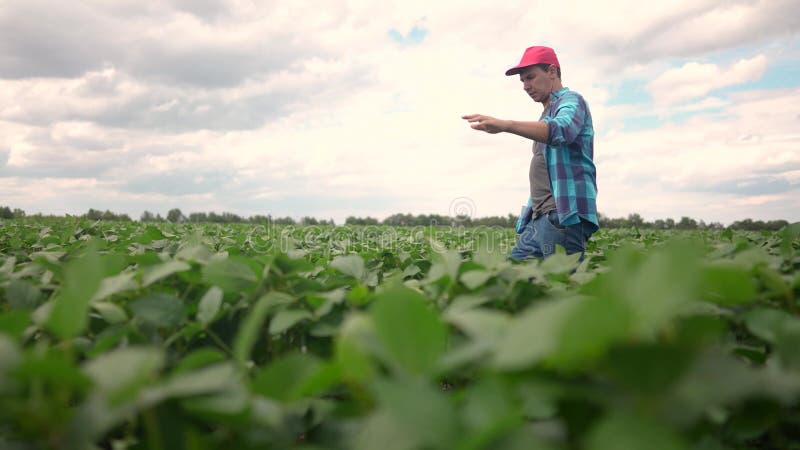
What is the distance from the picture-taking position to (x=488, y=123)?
352cm

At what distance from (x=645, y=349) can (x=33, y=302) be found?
53.2 inches

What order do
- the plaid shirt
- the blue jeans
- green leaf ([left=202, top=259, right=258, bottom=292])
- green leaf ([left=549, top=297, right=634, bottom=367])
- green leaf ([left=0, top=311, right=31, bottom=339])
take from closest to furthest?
green leaf ([left=549, top=297, right=634, bottom=367]), green leaf ([left=0, top=311, right=31, bottom=339]), green leaf ([left=202, top=259, right=258, bottom=292]), the plaid shirt, the blue jeans

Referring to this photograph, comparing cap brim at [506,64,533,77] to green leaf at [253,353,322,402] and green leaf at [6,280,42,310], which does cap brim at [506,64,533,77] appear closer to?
green leaf at [6,280,42,310]

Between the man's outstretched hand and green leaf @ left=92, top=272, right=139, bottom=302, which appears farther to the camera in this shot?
the man's outstretched hand

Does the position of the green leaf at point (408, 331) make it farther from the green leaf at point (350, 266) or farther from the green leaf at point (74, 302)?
the green leaf at point (350, 266)

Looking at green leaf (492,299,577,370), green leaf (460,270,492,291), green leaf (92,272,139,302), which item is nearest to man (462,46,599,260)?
green leaf (460,270,492,291)

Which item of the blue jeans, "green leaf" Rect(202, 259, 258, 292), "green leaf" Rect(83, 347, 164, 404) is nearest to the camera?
"green leaf" Rect(83, 347, 164, 404)

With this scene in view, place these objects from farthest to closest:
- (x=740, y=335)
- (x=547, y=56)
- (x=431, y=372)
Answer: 1. (x=547, y=56)
2. (x=740, y=335)
3. (x=431, y=372)

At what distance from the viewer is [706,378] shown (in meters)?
0.58

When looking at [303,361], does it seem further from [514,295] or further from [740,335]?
[740,335]

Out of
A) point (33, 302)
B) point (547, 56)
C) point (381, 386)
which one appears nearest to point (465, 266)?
point (381, 386)

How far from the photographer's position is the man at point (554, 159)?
3.79 metres

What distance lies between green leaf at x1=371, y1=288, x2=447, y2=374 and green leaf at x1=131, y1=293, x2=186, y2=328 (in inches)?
24.4

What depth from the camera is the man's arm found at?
351 centimetres
